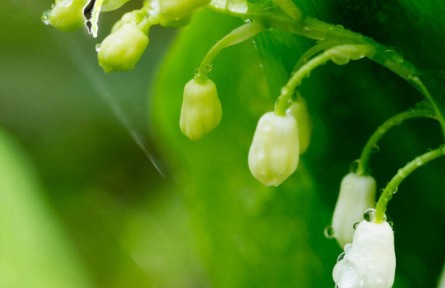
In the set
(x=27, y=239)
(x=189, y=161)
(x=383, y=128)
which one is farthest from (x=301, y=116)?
(x=27, y=239)

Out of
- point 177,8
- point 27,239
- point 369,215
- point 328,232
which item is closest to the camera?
point 177,8

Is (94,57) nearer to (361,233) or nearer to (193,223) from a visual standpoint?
(193,223)

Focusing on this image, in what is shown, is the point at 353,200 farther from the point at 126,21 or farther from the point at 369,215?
the point at 126,21

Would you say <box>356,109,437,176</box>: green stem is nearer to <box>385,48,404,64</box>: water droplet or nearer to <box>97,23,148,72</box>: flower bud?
<box>385,48,404,64</box>: water droplet

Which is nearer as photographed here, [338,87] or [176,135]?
[338,87]

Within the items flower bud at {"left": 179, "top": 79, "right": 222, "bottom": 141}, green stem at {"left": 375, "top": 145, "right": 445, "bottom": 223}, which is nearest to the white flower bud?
green stem at {"left": 375, "top": 145, "right": 445, "bottom": 223}

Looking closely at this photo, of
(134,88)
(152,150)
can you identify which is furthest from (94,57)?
(152,150)

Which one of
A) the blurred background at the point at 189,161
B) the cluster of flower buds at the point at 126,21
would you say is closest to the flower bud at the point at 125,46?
the cluster of flower buds at the point at 126,21
